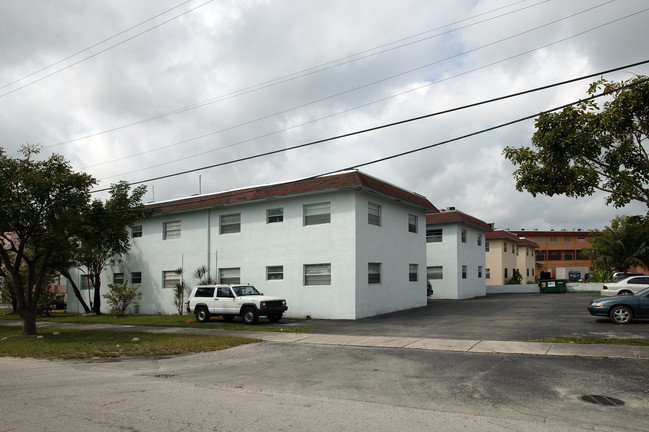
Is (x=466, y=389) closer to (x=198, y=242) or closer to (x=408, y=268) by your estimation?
(x=408, y=268)

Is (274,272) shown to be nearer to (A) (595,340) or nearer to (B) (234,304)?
(B) (234,304)

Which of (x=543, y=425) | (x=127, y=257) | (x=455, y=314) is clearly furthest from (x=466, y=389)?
(x=127, y=257)

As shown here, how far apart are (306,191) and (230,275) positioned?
23.2 feet

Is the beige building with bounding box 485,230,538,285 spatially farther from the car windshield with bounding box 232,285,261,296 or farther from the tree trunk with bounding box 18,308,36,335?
the tree trunk with bounding box 18,308,36,335

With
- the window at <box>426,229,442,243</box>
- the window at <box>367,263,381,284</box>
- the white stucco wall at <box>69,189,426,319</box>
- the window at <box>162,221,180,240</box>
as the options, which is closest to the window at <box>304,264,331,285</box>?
the white stucco wall at <box>69,189,426,319</box>

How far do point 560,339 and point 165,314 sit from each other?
2228 centimetres

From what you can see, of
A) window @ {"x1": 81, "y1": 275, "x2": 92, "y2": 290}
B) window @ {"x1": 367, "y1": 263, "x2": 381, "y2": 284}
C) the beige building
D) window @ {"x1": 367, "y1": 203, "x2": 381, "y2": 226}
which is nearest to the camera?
window @ {"x1": 367, "y1": 263, "x2": 381, "y2": 284}

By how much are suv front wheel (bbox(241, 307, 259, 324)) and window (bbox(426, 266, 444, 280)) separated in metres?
20.1

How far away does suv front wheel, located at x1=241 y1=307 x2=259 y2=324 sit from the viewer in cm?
2087

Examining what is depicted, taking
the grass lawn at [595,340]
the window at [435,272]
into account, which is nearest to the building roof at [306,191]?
the window at [435,272]

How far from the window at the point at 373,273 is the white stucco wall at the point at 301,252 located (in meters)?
0.33

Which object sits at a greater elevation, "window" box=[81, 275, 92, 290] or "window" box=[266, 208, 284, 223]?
"window" box=[266, 208, 284, 223]

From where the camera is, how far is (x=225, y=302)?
71.5ft

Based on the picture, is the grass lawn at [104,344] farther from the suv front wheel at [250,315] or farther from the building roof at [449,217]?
the building roof at [449,217]
